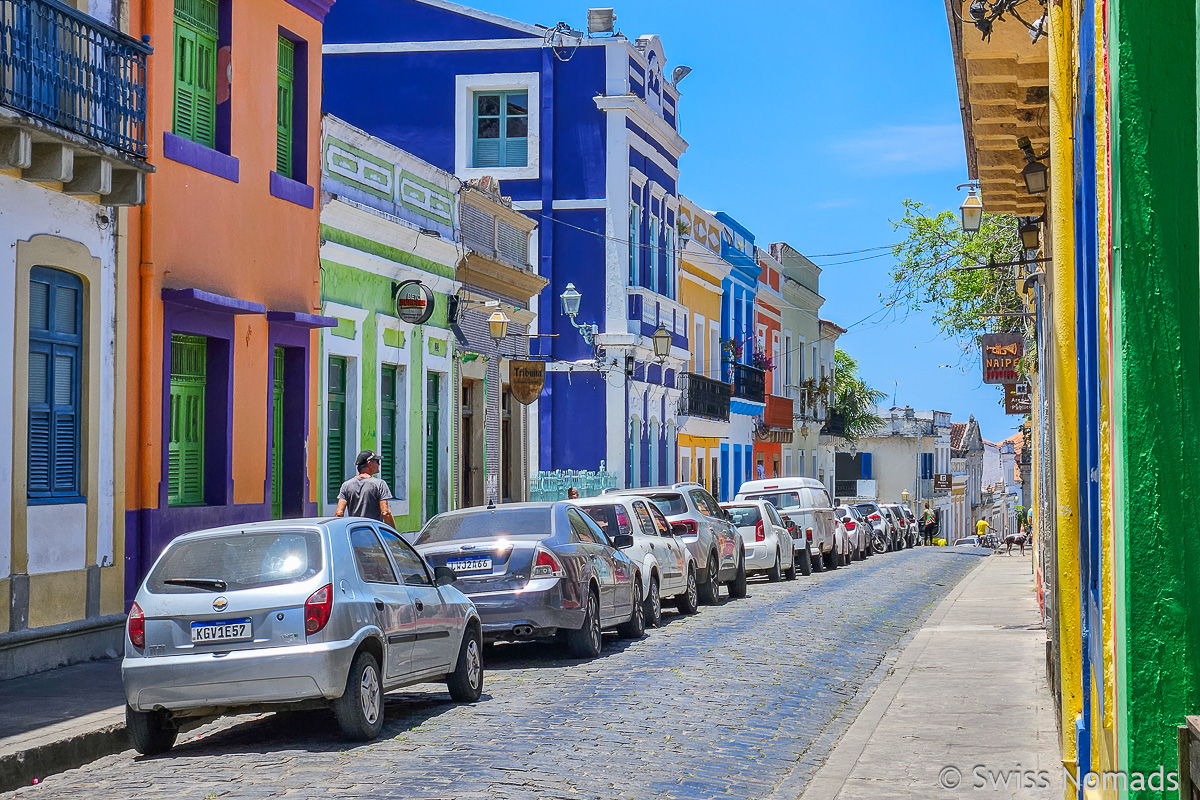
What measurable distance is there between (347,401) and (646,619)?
5384mm

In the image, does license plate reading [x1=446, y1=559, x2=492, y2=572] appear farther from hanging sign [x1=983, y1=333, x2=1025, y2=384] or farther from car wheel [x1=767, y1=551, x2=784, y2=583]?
car wheel [x1=767, y1=551, x2=784, y2=583]

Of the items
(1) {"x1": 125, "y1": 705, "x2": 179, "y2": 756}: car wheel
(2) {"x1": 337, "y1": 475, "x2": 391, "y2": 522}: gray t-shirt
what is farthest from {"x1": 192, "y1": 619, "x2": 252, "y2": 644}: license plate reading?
(2) {"x1": 337, "y1": 475, "x2": 391, "y2": 522}: gray t-shirt

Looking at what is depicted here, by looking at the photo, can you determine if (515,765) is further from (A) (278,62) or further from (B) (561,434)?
(B) (561,434)

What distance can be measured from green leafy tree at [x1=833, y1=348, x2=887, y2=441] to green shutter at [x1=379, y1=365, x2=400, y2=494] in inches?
1713

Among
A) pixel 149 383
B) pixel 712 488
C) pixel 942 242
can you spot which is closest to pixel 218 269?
pixel 149 383

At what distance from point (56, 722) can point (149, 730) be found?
2.78ft

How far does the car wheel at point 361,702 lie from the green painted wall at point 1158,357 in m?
6.47

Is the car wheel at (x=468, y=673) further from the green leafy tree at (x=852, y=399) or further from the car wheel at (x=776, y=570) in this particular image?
the green leafy tree at (x=852, y=399)

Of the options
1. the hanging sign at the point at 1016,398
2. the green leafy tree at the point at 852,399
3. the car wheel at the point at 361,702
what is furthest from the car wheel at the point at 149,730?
the green leafy tree at the point at 852,399

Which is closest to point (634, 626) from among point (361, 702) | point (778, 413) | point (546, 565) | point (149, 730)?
point (546, 565)

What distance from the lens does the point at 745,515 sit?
92.7ft

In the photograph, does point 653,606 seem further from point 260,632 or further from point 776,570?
point 776,570

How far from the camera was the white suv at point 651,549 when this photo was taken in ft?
59.2

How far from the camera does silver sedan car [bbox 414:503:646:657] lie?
45.8 feet
